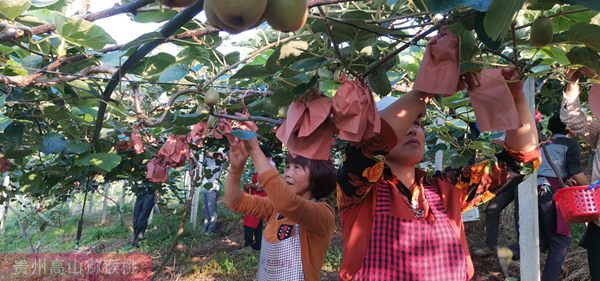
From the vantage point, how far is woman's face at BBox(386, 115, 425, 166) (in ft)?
3.98

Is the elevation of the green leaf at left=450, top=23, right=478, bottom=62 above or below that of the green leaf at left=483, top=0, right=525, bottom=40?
above

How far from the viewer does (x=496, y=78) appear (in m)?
0.90

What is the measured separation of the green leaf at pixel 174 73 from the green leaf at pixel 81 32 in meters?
0.25

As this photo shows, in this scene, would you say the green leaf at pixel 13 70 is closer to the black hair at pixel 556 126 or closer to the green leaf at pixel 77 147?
the green leaf at pixel 77 147

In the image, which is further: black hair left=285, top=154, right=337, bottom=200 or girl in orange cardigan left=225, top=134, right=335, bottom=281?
black hair left=285, top=154, right=337, bottom=200

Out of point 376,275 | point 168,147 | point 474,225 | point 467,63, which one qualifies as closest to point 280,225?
point 376,275

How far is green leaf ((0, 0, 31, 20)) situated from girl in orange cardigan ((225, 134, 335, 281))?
679 mm

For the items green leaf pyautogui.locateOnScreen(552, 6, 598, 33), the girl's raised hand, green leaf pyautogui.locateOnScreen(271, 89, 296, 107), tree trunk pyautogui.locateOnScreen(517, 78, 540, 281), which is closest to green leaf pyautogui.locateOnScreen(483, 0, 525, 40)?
green leaf pyautogui.locateOnScreen(552, 6, 598, 33)

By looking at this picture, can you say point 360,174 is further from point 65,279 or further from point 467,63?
point 65,279

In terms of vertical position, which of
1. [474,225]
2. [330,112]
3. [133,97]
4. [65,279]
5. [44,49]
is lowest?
[65,279]

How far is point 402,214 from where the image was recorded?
48.4 inches

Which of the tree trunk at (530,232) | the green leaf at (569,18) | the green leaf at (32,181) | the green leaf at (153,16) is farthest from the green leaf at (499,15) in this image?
the green leaf at (32,181)

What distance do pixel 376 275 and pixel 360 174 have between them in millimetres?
268

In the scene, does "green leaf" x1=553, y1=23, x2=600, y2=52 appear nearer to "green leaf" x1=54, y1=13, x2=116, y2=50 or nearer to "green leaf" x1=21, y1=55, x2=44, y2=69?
"green leaf" x1=54, y1=13, x2=116, y2=50
